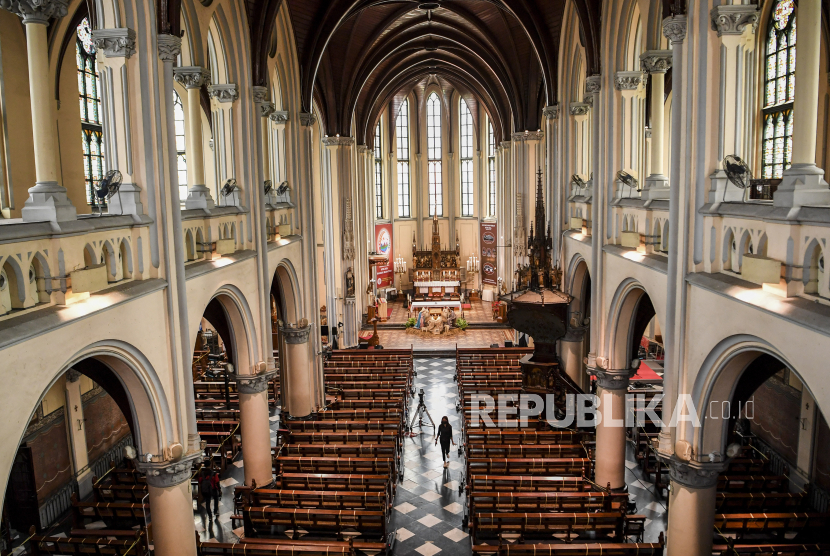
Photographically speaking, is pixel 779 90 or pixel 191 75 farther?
pixel 779 90

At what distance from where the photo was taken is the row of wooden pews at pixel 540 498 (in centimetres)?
1113

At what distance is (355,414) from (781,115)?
13.9 metres

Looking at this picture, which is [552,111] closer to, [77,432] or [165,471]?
[165,471]

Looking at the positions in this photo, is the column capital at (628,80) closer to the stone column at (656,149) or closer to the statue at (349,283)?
the stone column at (656,149)

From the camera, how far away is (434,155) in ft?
145

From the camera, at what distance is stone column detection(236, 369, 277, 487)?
1402 cm

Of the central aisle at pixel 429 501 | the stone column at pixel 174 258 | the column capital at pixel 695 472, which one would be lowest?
the central aisle at pixel 429 501

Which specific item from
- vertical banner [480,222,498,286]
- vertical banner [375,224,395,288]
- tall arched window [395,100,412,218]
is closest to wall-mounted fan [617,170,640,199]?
vertical banner [480,222,498,286]

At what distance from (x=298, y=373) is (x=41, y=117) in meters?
12.3

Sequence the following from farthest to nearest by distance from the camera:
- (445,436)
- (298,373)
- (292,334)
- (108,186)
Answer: (298,373)
(292,334)
(445,436)
(108,186)

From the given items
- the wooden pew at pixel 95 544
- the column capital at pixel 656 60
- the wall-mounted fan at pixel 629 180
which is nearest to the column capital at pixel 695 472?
the wall-mounted fan at pixel 629 180

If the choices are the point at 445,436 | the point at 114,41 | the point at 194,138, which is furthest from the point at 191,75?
the point at 445,436

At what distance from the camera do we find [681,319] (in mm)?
8797

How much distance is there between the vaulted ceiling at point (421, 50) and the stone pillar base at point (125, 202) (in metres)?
3.05
